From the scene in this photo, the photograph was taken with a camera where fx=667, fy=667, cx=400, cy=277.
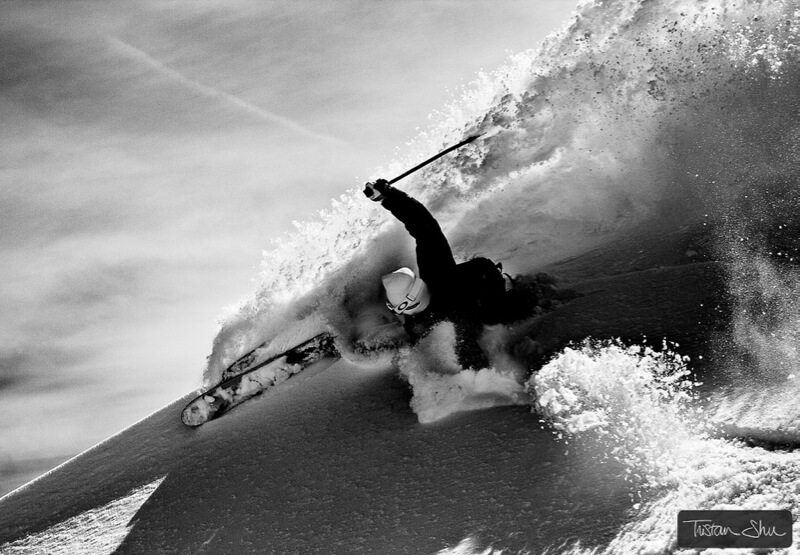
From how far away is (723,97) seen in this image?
7.86 meters

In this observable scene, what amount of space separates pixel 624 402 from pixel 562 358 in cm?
82

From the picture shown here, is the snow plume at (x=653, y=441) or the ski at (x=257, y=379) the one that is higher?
the ski at (x=257, y=379)

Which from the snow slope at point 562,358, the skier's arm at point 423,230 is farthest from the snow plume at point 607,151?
the skier's arm at point 423,230

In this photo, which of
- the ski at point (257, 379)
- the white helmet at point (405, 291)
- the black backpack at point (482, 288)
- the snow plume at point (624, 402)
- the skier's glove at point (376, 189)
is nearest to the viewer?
the snow plume at point (624, 402)

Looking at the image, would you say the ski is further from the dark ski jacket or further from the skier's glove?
the skier's glove

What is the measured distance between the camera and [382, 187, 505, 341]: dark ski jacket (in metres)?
6.20

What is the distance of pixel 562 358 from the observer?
6254 mm

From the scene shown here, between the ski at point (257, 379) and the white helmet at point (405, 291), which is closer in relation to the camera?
the white helmet at point (405, 291)

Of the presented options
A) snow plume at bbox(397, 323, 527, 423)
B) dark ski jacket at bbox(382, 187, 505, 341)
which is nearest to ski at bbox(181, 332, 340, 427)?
snow plume at bbox(397, 323, 527, 423)

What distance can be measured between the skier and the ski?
5.18 ft

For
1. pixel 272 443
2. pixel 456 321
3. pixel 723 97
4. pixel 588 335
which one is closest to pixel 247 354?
pixel 272 443

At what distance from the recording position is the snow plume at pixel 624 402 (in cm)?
509

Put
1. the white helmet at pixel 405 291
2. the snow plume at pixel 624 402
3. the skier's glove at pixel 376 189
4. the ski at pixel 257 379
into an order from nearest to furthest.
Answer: the snow plume at pixel 624 402
the skier's glove at pixel 376 189
the white helmet at pixel 405 291
the ski at pixel 257 379

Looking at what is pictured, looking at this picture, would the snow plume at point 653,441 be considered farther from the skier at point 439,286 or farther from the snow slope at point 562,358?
the skier at point 439,286
